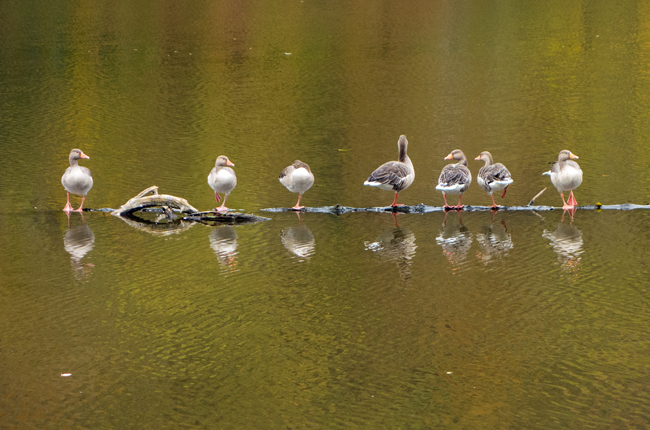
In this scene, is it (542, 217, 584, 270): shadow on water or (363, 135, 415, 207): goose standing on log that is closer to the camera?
(542, 217, 584, 270): shadow on water

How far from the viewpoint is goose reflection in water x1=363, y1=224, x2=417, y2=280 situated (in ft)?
37.9

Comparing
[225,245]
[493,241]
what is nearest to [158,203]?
[225,245]

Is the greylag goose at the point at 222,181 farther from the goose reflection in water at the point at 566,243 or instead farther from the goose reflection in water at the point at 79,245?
the goose reflection in water at the point at 566,243

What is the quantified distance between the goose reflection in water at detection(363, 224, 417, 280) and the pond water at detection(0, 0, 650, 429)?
5 centimetres

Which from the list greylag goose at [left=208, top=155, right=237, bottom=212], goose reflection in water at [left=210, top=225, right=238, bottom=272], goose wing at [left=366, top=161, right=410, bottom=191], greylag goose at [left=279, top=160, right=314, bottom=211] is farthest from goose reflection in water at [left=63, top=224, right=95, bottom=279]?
goose wing at [left=366, top=161, right=410, bottom=191]

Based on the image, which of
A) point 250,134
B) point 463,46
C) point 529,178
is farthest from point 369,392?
point 463,46

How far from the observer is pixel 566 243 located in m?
12.2

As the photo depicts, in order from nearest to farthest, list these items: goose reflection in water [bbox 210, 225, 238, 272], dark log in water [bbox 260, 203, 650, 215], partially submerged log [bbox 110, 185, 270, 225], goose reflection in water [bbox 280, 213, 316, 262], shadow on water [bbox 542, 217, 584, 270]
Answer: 1. shadow on water [bbox 542, 217, 584, 270]
2. goose reflection in water [bbox 210, 225, 238, 272]
3. goose reflection in water [bbox 280, 213, 316, 262]
4. partially submerged log [bbox 110, 185, 270, 225]
5. dark log in water [bbox 260, 203, 650, 215]

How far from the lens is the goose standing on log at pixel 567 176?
550 inches

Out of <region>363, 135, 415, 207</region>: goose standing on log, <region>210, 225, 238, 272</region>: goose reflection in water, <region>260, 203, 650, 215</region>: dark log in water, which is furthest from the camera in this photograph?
<region>363, 135, 415, 207</region>: goose standing on log

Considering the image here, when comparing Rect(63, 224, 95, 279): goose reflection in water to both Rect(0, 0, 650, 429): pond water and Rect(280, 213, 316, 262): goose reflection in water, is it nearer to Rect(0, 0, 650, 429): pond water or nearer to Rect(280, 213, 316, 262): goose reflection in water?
Rect(0, 0, 650, 429): pond water

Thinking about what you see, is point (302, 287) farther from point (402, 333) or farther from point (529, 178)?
point (529, 178)

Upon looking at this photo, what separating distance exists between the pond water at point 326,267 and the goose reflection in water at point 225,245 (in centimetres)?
5

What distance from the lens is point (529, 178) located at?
1623 cm
